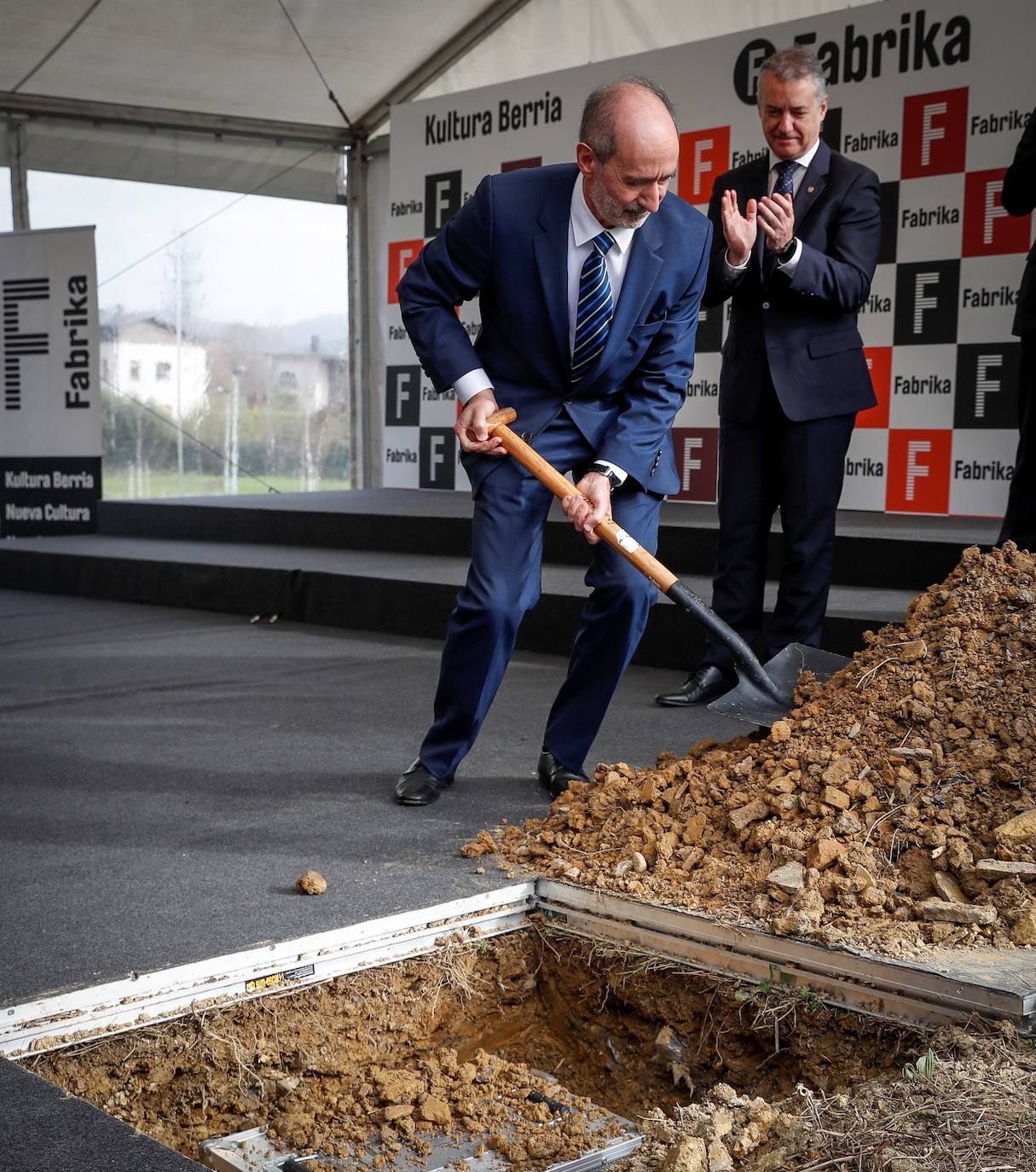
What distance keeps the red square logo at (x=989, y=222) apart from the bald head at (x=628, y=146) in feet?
8.53

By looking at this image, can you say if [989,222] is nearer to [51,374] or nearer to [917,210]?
[917,210]

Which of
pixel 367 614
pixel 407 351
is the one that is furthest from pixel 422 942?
pixel 407 351

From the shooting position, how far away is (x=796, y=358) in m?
2.79

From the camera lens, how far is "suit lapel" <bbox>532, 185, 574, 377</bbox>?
2051mm

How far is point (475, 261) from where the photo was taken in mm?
2098

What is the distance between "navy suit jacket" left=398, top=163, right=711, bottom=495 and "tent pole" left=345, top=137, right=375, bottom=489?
5.47 metres

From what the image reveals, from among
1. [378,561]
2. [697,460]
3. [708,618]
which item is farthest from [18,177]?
[708,618]

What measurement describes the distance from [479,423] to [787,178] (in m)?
1.21

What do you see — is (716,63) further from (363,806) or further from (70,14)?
(363,806)

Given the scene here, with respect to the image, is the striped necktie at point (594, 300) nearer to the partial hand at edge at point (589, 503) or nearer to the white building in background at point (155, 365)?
the partial hand at edge at point (589, 503)

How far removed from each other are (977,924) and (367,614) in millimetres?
3010

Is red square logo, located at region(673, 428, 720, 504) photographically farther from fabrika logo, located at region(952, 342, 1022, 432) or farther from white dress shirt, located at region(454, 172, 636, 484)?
white dress shirt, located at region(454, 172, 636, 484)

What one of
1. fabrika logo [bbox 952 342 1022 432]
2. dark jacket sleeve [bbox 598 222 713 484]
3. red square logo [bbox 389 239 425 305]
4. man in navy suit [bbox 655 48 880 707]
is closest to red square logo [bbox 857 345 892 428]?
fabrika logo [bbox 952 342 1022 432]

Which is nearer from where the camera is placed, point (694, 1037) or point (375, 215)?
point (694, 1037)
